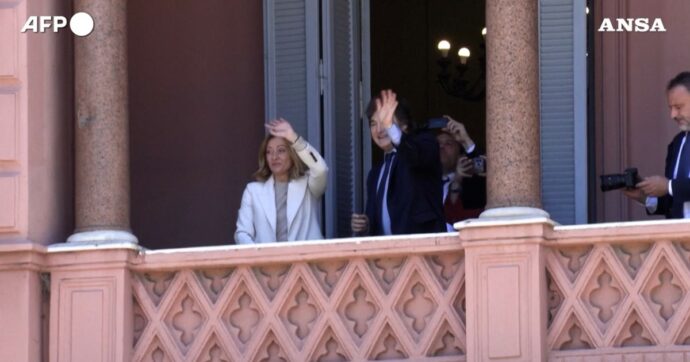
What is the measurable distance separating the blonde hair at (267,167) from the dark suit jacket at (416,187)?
66 centimetres

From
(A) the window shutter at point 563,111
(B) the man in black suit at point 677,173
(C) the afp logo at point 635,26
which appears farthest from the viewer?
(C) the afp logo at point 635,26

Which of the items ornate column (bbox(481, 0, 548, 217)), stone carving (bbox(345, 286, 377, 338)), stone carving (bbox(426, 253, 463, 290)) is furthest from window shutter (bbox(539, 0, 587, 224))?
stone carving (bbox(345, 286, 377, 338))

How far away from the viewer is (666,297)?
1429 centimetres

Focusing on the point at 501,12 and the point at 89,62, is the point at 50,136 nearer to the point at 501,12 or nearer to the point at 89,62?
the point at 89,62

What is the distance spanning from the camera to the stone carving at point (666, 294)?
1426 cm

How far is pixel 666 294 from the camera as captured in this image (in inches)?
563

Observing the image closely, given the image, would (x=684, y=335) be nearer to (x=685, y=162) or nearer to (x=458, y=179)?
(x=685, y=162)

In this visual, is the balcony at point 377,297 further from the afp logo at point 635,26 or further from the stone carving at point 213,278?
the afp logo at point 635,26

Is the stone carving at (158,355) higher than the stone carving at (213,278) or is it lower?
lower

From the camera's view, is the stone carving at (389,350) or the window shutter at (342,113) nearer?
the stone carving at (389,350)

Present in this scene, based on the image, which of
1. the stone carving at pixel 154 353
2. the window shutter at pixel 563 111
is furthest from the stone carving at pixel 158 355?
the window shutter at pixel 563 111

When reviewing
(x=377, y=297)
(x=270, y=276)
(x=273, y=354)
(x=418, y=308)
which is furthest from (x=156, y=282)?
(x=418, y=308)

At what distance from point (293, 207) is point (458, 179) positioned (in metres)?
1.01

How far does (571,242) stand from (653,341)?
733 millimetres
